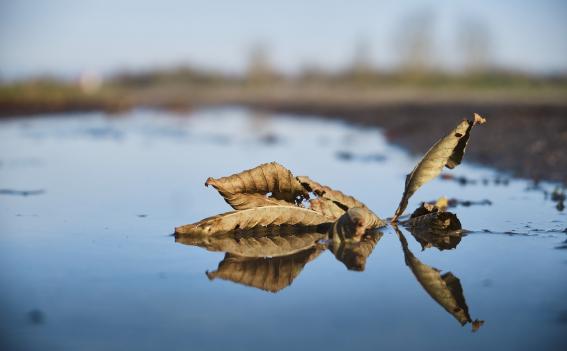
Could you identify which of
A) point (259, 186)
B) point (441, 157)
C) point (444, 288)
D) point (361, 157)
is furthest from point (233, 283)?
point (361, 157)

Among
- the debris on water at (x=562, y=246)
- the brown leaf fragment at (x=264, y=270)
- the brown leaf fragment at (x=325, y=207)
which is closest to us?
the brown leaf fragment at (x=264, y=270)

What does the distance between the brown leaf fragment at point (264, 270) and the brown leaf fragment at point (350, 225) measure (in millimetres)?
308

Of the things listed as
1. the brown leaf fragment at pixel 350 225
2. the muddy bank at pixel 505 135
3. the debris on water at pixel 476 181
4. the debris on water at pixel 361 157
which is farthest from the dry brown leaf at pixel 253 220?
the debris on water at pixel 361 157

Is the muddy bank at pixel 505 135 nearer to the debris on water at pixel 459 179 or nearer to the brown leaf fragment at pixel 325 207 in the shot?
the debris on water at pixel 459 179

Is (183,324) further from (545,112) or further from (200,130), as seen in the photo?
(200,130)

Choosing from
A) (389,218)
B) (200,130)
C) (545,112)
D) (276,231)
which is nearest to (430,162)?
(389,218)

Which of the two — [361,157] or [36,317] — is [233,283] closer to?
[36,317]

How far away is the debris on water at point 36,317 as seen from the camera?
9.96 ft

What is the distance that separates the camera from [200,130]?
58.2 feet

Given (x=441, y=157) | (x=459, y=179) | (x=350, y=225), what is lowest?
(x=459, y=179)

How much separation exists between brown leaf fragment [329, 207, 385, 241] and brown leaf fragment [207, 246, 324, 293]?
31 centimetres

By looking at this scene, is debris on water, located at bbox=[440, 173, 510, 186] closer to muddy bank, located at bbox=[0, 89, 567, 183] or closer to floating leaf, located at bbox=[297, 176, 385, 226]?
muddy bank, located at bbox=[0, 89, 567, 183]

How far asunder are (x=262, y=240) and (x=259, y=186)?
450 mm

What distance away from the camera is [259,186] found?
16.1 ft
